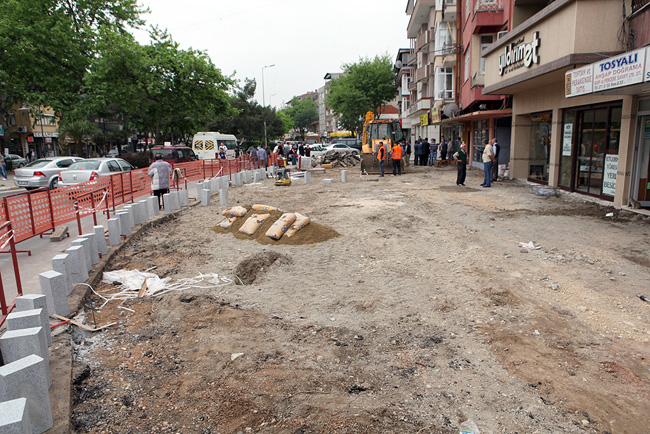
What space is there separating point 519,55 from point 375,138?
12130 millimetres

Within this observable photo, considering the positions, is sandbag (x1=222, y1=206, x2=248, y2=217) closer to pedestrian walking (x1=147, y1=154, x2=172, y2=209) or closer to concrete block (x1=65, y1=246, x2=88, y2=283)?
pedestrian walking (x1=147, y1=154, x2=172, y2=209)

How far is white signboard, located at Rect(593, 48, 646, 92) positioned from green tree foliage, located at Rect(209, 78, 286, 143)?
52446 mm

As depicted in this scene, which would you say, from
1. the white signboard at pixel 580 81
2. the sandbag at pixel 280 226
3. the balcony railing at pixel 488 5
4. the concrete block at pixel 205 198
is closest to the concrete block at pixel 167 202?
the concrete block at pixel 205 198

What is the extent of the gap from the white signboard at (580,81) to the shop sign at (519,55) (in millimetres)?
2696

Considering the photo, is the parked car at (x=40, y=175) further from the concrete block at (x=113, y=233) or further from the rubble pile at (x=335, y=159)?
the rubble pile at (x=335, y=159)

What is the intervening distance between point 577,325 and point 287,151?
110ft

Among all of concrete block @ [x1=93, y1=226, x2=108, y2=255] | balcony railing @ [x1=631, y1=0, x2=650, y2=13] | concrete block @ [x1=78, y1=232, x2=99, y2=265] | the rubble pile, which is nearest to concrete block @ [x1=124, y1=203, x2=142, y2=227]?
concrete block @ [x1=93, y1=226, x2=108, y2=255]

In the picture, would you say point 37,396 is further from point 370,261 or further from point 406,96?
point 406,96

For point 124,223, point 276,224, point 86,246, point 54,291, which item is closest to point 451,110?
point 276,224

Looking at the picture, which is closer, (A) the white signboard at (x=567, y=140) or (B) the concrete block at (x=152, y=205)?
(B) the concrete block at (x=152, y=205)

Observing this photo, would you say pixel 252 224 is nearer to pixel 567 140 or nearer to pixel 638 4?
pixel 638 4

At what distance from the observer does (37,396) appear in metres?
3.45

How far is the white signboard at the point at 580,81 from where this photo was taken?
33.7 feet

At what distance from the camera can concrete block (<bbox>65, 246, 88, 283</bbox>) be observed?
6.66m
